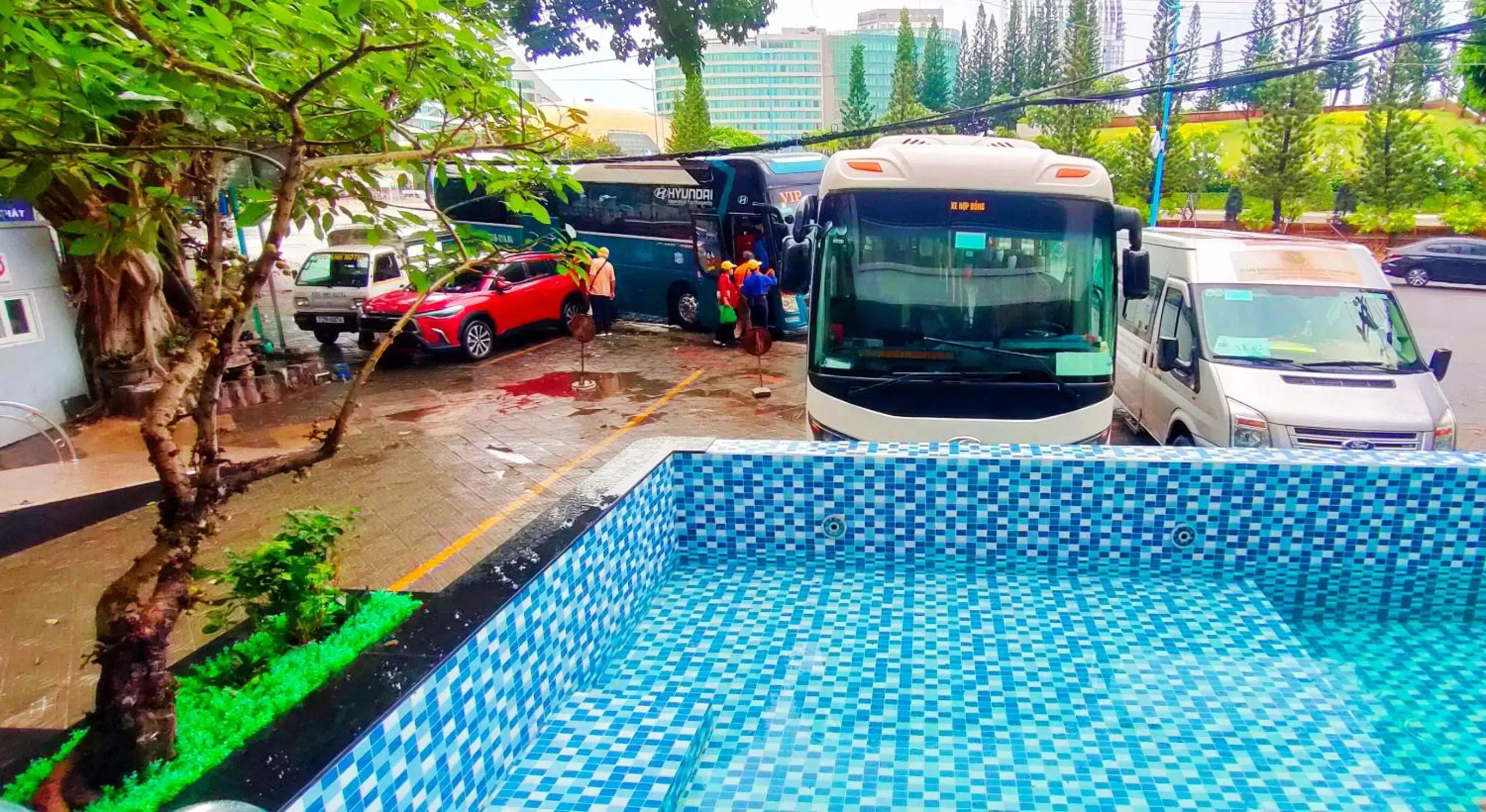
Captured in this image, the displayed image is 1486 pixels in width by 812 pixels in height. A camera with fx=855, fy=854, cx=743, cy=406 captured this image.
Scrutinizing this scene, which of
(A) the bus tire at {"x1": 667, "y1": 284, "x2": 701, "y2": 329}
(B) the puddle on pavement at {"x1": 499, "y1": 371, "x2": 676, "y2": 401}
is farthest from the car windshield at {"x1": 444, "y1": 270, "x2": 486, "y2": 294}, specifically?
(A) the bus tire at {"x1": 667, "y1": 284, "x2": 701, "y2": 329}

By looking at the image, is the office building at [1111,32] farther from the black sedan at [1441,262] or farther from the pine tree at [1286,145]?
the black sedan at [1441,262]

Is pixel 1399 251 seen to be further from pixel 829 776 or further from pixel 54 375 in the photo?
pixel 54 375

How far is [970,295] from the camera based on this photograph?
5.96 meters

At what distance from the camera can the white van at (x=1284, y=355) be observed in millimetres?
6406

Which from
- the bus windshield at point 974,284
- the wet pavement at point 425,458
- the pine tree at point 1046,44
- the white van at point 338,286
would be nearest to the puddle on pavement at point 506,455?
the wet pavement at point 425,458

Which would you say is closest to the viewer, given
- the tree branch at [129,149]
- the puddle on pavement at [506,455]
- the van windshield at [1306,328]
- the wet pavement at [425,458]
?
the tree branch at [129,149]

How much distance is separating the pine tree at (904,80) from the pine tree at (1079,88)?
9331mm

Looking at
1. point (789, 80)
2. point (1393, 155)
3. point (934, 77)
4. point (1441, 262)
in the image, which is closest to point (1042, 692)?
point (1441, 262)

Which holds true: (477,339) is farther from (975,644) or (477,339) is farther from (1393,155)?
(1393,155)

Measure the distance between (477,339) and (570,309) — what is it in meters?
2.92

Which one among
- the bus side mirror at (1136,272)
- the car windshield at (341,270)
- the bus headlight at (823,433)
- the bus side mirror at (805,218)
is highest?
the bus side mirror at (805,218)

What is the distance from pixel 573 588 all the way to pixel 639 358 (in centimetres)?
1177

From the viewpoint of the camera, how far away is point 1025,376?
579 cm

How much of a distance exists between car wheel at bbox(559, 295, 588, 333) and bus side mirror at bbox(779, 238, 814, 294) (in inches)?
464
